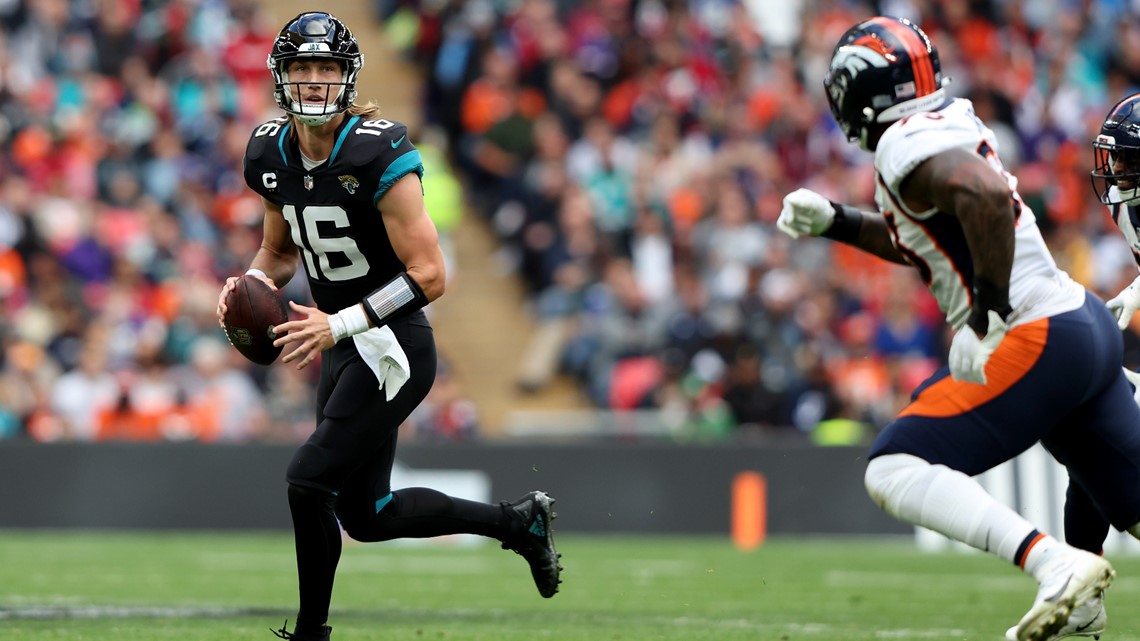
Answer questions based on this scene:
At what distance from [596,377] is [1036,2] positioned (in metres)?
6.79

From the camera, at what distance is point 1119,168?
6.11 m

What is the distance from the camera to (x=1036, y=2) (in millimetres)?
17156

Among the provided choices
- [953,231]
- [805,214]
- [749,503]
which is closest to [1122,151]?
[805,214]

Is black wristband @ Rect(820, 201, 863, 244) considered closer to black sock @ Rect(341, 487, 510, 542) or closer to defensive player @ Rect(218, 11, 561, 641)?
defensive player @ Rect(218, 11, 561, 641)

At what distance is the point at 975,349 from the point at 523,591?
4.21 m

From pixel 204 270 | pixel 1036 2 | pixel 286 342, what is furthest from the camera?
pixel 1036 2

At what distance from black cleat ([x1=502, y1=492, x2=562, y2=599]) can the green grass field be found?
200mm

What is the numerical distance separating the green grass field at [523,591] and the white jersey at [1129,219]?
4.66 ft

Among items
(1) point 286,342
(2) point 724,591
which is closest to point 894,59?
(1) point 286,342

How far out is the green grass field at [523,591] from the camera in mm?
6453

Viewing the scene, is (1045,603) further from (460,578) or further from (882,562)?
(882,562)

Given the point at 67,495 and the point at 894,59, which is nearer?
the point at 894,59

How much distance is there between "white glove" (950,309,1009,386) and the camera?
4668mm

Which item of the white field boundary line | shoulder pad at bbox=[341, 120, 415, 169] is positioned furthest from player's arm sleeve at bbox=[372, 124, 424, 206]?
the white field boundary line
